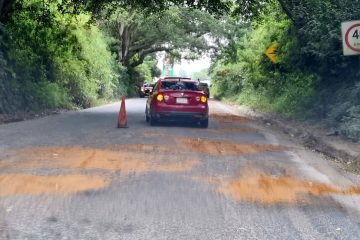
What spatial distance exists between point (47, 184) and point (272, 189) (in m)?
3.00

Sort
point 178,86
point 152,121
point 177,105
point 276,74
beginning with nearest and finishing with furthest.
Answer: point 177,105 → point 152,121 → point 178,86 → point 276,74

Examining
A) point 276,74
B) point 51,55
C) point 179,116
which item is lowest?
point 179,116

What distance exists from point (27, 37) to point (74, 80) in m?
6.25

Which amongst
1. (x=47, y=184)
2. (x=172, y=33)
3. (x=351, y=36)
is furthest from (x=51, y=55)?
(x=172, y=33)

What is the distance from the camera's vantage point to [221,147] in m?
11.6

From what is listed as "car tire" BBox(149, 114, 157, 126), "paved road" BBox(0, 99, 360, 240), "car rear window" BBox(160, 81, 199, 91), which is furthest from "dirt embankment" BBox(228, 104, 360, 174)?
"car tire" BBox(149, 114, 157, 126)

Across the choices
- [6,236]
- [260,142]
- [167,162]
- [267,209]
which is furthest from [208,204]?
[260,142]

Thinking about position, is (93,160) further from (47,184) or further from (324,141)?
(324,141)

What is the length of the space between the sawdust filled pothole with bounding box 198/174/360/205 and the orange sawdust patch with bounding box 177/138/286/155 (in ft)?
8.65

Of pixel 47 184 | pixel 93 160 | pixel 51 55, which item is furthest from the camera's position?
pixel 51 55

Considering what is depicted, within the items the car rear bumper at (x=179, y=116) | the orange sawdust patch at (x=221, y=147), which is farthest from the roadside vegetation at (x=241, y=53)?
the car rear bumper at (x=179, y=116)

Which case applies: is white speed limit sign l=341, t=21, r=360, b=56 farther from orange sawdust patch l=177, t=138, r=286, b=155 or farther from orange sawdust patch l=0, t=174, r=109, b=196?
orange sawdust patch l=0, t=174, r=109, b=196

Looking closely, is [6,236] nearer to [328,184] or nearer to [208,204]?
[208,204]

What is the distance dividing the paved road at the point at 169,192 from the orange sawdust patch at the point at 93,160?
0.02 meters
